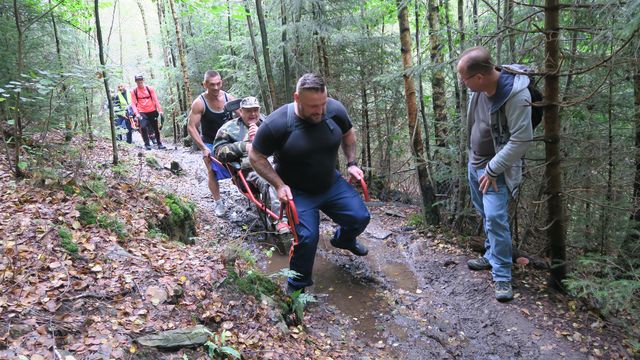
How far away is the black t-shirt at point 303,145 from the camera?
13.4 feet

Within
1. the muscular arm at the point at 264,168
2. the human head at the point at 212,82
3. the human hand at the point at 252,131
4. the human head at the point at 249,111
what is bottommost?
the muscular arm at the point at 264,168

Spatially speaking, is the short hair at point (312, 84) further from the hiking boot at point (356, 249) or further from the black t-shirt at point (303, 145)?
the hiking boot at point (356, 249)

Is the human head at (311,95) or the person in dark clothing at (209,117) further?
the person in dark clothing at (209,117)

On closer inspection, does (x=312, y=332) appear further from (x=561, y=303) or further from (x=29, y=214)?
(x=29, y=214)

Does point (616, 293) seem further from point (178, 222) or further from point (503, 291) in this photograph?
point (178, 222)

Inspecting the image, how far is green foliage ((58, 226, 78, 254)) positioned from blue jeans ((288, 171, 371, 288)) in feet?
6.59

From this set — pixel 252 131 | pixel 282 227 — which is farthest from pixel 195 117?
pixel 282 227

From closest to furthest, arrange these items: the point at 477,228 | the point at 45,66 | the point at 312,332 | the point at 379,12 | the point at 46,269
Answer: the point at 46,269 → the point at 312,332 → the point at 477,228 → the point at 45,66 → the point at 379,12

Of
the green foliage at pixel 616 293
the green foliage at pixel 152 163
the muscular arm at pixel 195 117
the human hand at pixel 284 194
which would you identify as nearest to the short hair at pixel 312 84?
the human hand at pixel 284 194

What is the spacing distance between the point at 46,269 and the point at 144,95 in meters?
9.23

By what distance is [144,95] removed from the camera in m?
11.3

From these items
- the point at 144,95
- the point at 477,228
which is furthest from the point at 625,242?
the point at 144,95

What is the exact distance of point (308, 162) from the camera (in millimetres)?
4234

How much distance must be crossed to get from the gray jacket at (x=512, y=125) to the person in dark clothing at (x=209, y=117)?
14.8ft
